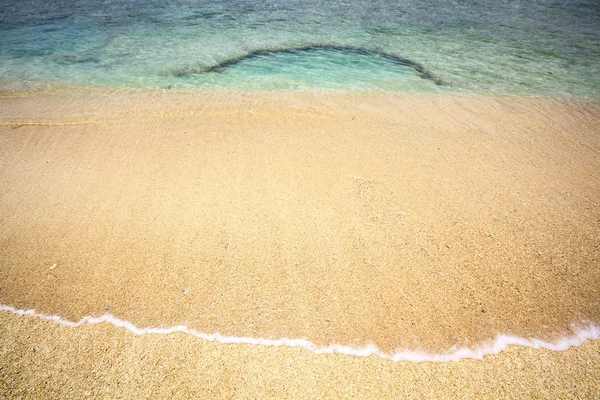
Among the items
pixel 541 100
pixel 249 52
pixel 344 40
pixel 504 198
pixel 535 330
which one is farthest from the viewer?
pixel 344 40

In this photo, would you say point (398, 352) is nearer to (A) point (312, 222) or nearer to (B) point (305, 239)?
(B) point (305, 239)

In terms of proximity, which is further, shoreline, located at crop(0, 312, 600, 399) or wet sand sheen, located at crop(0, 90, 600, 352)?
wet sand sheen, located at crop(0, 90, 600, 352)

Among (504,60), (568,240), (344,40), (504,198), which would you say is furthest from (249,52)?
(568,240)

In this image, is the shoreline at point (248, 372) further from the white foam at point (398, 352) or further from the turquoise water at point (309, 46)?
the turquoise water at point (309, 46)

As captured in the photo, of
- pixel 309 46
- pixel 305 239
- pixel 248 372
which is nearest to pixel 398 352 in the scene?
pixel 248 372

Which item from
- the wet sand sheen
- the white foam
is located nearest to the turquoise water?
the wet sand sheen

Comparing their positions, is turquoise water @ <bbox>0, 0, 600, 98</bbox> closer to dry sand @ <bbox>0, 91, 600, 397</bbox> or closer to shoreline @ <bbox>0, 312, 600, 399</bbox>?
dry sand @ <bbox>0, 91, 600, 397</bbox>

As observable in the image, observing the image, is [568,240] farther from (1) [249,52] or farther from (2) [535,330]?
(1) [249,52]
